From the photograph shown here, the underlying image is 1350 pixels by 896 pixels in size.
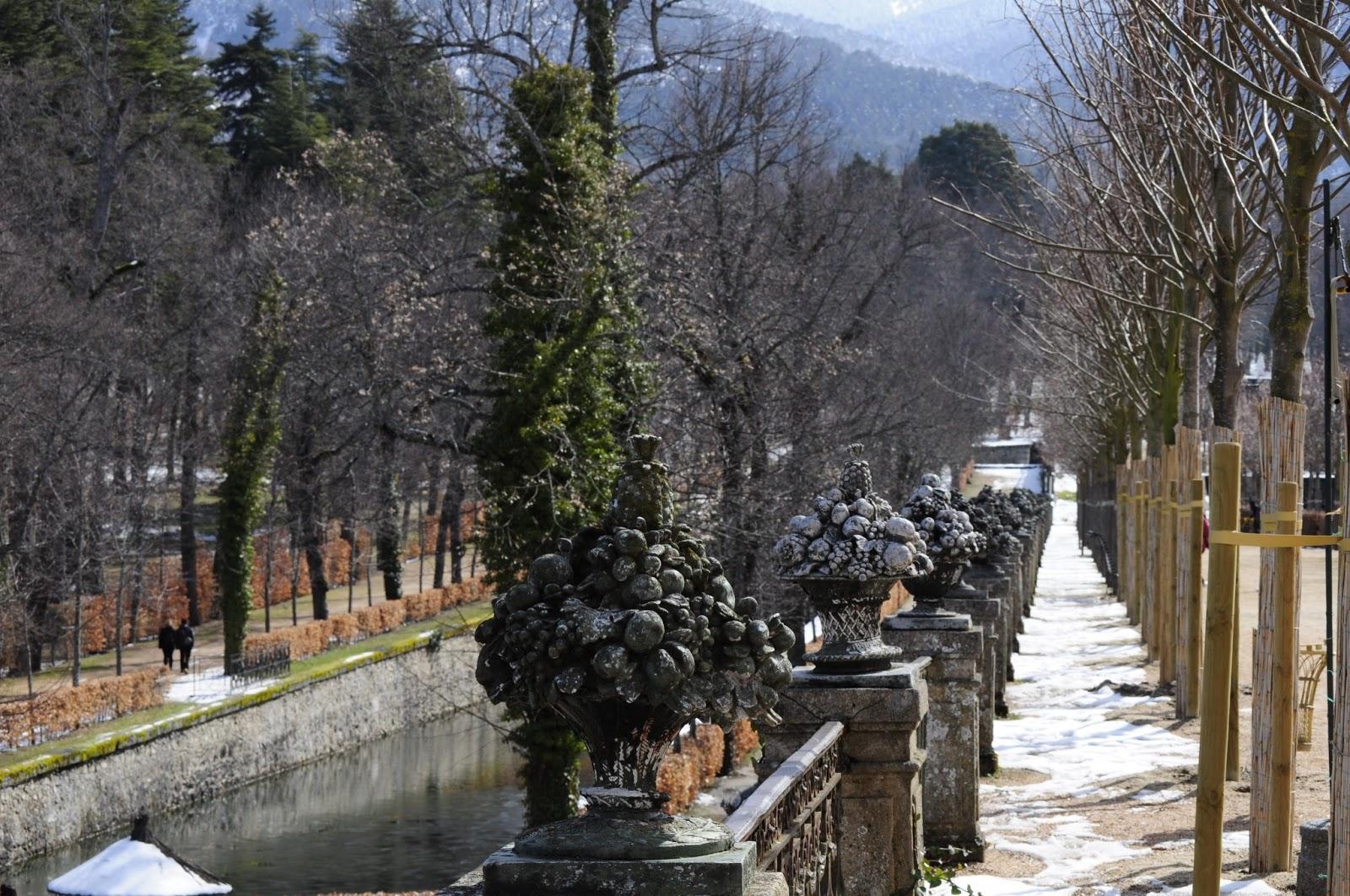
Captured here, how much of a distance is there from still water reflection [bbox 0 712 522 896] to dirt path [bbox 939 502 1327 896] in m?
7.64

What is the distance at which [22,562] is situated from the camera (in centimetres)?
3269

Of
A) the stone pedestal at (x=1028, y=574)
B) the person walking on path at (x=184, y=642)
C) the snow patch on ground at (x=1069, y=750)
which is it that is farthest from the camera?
the person walking on path at (x=184, y=642)

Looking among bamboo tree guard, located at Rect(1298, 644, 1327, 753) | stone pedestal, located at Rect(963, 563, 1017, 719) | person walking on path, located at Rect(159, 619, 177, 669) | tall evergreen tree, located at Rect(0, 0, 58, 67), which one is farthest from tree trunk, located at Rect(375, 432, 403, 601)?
bamboo tree guard, located at Rect(1298, 644, 1327, 753)

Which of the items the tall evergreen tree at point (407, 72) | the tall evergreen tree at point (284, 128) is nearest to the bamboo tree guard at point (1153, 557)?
the tall evergreen tree at point (407, 72)

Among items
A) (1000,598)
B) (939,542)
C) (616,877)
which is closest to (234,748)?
(1000,598)

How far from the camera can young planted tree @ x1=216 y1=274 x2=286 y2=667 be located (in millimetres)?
37125

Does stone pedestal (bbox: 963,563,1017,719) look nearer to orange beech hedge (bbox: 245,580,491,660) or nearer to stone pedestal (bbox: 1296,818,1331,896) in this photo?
stone pedestal (bbox: 1296,818,1331,896)

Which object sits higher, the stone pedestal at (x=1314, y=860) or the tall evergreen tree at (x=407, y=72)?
the tall evergreen tree at (x=407, y=72)

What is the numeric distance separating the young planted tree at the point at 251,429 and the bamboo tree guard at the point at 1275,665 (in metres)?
30.7

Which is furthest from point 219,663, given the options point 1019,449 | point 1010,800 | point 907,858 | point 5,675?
point 1019,449

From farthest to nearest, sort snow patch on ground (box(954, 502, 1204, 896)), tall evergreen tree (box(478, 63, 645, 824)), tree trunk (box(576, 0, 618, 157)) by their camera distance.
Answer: tree trunk (box(576, 0, 618, 157)) < tall evergreen tree (box(478, 63, 645, 824)) < snow patch on ground (box(954, 502, 1204, 896))

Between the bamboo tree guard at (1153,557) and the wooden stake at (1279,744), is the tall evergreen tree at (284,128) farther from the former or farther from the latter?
the wooden stake at (1279,744)

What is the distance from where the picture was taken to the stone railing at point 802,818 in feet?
15.8

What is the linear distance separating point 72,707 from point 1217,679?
73.6 feet
